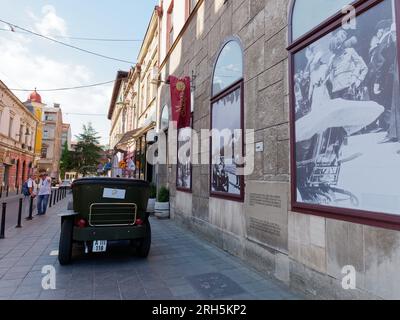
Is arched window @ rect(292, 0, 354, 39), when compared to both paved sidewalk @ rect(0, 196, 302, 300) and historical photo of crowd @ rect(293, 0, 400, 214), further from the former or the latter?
paved sidewalk @ rect(0, 196, 302, 300)

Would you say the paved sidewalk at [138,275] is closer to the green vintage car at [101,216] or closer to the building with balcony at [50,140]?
Answer: the green vintage car at [101,216]

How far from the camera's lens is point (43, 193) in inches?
454

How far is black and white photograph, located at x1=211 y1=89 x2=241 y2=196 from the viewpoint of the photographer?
18.7ft

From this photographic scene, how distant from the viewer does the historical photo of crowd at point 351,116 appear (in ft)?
9.12

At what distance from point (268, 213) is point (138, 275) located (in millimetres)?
2222

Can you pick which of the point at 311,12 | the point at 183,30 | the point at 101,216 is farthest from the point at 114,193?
the point at 183,30

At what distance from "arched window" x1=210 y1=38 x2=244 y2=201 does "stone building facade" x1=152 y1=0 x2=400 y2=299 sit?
0.20ft

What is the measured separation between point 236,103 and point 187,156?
3.22 metres

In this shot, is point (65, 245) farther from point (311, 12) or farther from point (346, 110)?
point (311, 12)

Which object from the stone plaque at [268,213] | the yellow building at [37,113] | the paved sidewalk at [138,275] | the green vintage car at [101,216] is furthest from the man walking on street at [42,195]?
the yellow building at [37,113]

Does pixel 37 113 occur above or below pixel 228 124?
above

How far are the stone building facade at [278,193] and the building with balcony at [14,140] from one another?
22.3 m

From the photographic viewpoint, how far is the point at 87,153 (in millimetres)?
Answer: 45188
